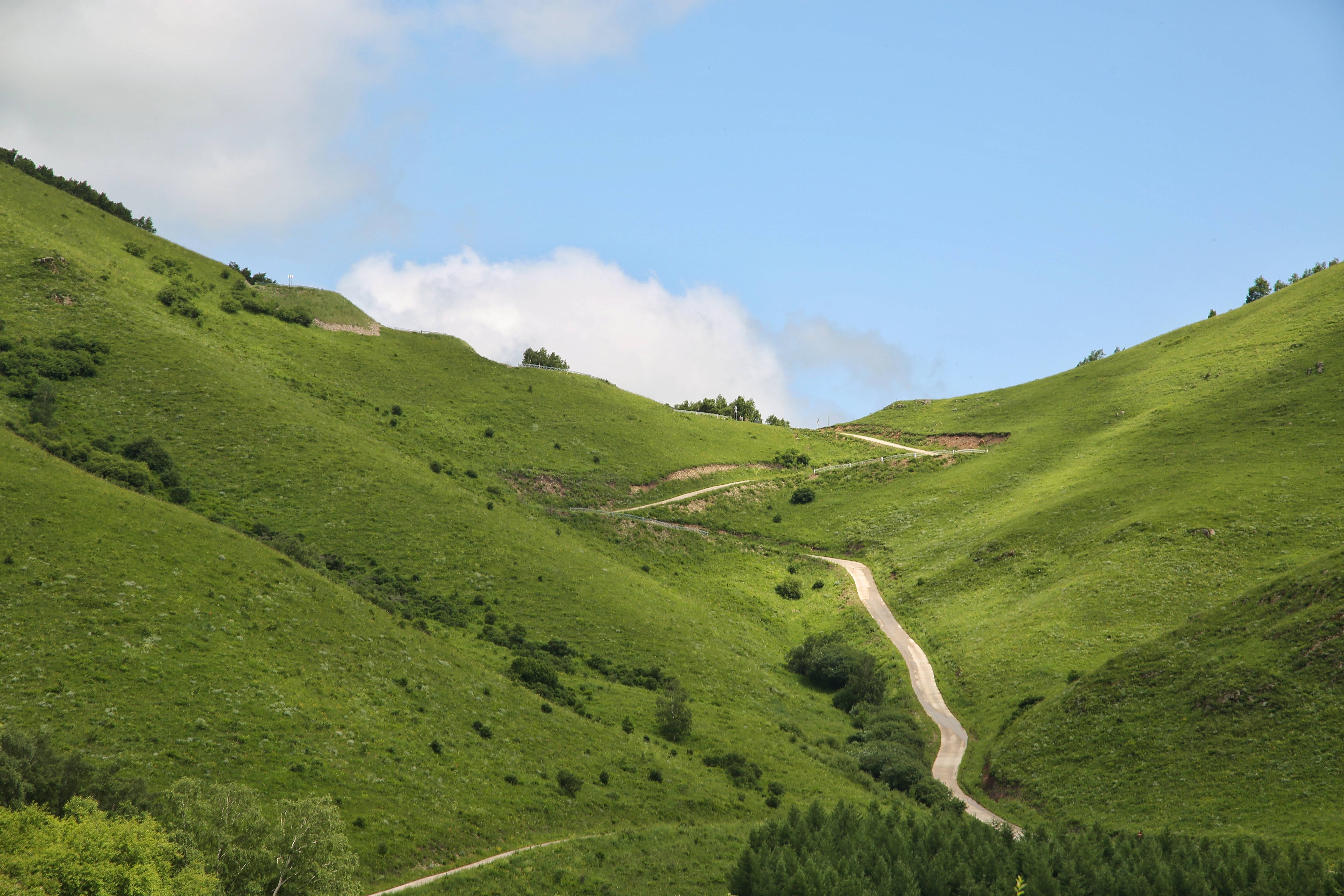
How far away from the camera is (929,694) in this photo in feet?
202

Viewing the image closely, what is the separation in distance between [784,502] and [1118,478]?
35.2 meters

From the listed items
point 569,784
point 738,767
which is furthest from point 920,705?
point 569,784

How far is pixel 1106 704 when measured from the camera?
4894cm

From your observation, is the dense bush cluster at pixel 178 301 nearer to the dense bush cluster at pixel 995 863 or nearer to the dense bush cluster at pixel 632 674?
the dense bush cluster at pixel 632 674

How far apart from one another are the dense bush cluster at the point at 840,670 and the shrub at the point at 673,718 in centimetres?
1703

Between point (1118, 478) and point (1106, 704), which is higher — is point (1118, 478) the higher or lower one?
the higher one

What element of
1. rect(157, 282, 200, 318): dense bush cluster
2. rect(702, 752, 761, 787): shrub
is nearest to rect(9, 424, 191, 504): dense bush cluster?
rect(157, 282, 200, 318): dense bush cluster

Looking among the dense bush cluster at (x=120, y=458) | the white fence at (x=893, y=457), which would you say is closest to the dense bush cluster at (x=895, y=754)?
the dense bush cluster at (x=120, y=458)

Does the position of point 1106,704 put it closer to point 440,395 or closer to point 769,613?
point 769,613

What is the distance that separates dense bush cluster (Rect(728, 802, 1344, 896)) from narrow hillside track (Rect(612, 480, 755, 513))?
57.9 meters

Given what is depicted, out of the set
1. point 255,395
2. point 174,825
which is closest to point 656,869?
point 174,825

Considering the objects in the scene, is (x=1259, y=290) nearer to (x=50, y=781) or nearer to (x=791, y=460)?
(x=791, y=460)

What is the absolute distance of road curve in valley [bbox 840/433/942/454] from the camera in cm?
11488

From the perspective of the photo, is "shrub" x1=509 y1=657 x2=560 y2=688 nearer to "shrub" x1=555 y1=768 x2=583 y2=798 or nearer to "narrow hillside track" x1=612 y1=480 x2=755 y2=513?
"shrub" x1=555 y1=768 x2=583 y2=798
